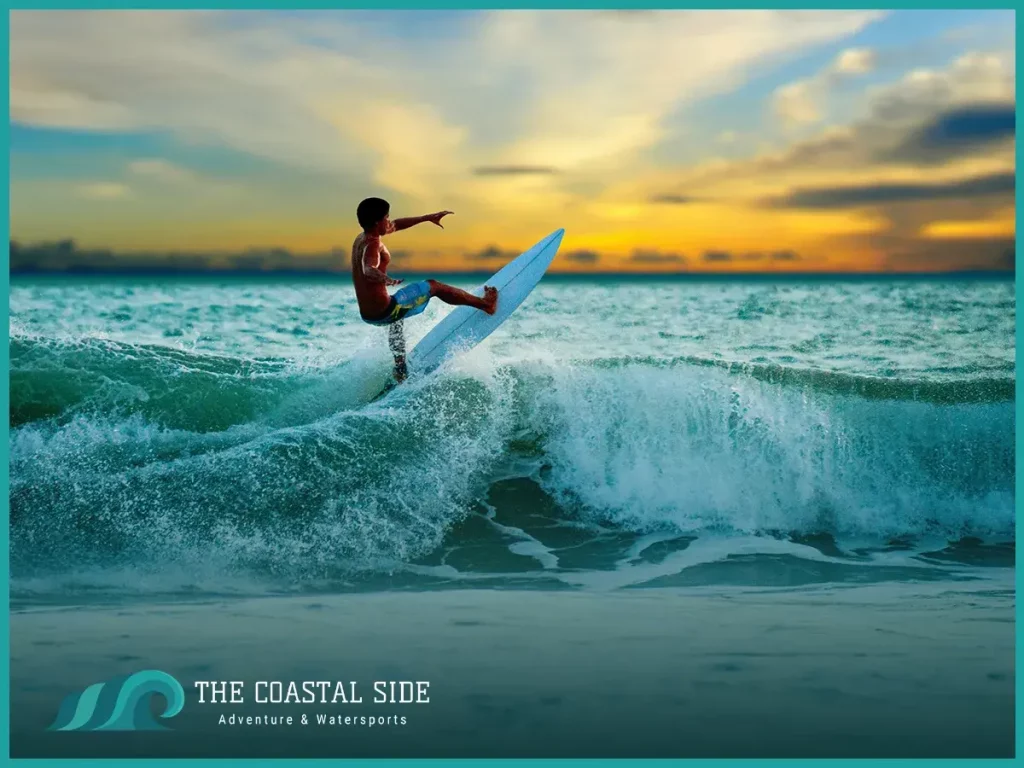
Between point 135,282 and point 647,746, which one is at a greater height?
point 135,282

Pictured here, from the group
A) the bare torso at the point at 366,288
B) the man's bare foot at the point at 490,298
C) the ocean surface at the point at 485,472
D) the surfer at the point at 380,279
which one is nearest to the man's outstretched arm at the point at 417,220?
the surfer at the point at 380,279

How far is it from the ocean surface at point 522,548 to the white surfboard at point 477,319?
0.65ft

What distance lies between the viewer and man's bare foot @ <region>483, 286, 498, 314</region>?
25.8 ft

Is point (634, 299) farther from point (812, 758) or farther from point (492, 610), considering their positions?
point (812, 758)

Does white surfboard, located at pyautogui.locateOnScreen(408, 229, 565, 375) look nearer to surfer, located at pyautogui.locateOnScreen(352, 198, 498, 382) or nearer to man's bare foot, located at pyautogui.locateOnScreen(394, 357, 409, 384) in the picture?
man's bare foot, located at pyautogui.locateOnScreen(394, 357, 409, 384)

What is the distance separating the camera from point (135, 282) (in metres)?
24.2

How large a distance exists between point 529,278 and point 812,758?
209 inches

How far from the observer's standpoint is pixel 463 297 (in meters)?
7.43

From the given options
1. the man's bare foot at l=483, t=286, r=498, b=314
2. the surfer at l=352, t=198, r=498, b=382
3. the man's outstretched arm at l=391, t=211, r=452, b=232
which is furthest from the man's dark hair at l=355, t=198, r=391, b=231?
the man's bare foot at l=483, t=286, r=498, b=314

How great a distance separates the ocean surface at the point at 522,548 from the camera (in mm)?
3951

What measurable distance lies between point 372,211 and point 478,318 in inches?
64.3

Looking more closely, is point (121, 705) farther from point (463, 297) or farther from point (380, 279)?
point (463, 297)

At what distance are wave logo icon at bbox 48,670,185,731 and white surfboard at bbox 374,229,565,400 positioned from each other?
12.2ft

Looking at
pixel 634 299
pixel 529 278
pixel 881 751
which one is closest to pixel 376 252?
pixel 529 278
